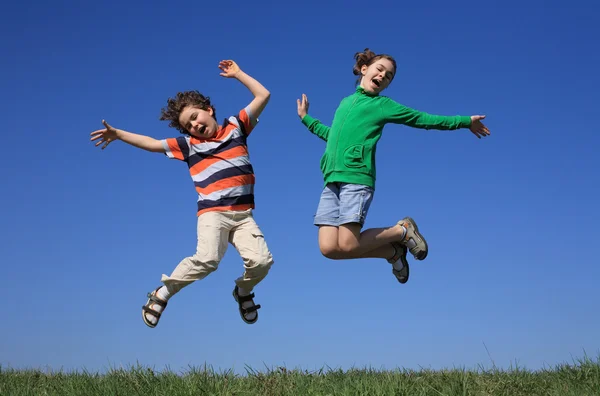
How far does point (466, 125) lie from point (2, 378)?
209 inches

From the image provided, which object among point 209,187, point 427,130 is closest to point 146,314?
point 209,187

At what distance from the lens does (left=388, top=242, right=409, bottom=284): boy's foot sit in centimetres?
698

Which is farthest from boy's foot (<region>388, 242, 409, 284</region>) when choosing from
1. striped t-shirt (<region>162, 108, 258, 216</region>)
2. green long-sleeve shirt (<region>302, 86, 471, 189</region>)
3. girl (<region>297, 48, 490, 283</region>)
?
striped t-shirt (<region>162, 108, 258, 216</region>)

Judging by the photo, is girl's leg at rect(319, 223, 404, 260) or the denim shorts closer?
the denim shorts

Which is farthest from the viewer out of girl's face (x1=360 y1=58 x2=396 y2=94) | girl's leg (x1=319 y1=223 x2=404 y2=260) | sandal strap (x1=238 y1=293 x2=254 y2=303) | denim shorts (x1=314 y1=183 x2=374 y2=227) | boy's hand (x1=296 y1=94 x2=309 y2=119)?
boy's hand (x1=296 y1=94 x2=309 y2=119)

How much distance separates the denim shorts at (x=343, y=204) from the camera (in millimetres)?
6133

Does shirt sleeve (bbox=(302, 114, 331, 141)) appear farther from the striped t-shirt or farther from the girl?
the striped t-shirt

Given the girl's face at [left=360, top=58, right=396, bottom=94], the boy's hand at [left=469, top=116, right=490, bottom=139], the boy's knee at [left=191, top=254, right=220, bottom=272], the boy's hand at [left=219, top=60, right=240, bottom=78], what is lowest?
the boy's knee at [left=191, top=254, right=220, bottom=272]

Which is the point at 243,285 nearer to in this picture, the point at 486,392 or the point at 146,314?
the point at 146,314

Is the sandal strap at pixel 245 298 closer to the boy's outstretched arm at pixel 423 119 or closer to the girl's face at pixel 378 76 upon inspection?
the boy's outstretched arm at pixel 423 119

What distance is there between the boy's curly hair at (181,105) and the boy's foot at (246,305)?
180cm

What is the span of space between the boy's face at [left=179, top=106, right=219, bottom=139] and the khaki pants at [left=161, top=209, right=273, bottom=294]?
2.82ft

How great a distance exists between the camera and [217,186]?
6406 mm

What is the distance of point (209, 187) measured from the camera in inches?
253
